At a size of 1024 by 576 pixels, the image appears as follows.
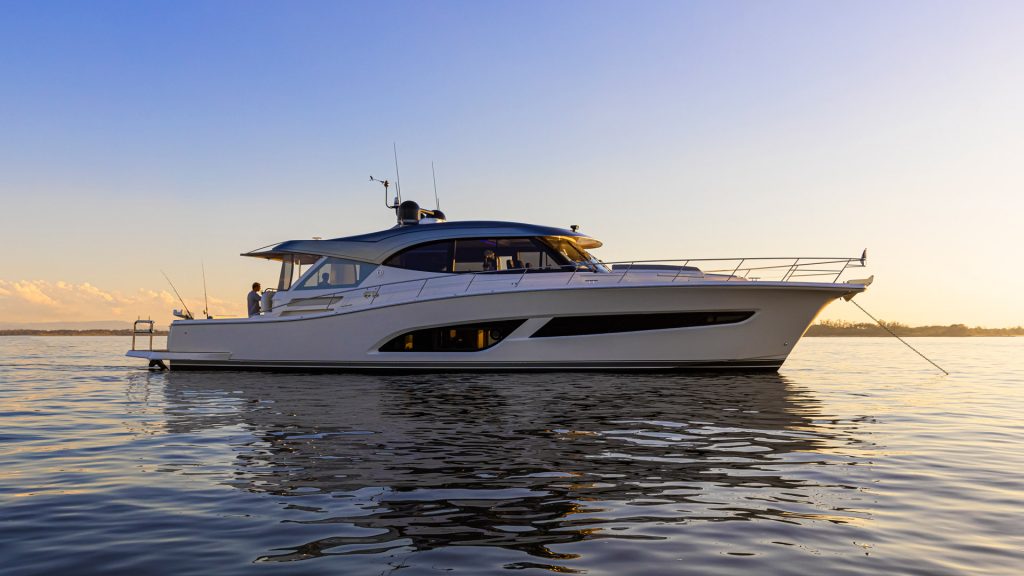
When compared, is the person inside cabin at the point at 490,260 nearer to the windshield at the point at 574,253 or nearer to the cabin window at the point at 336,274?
the windshield at the point at 574,253

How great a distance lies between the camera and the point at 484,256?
56.9 feet

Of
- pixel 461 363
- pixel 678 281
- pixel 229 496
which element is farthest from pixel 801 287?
pixel 229 496

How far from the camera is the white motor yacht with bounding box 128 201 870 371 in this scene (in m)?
15.3

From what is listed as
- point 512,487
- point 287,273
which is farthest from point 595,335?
point 512,487

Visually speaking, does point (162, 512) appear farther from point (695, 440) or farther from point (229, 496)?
point (695, 440)

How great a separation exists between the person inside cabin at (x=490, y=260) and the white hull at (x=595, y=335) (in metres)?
1.49

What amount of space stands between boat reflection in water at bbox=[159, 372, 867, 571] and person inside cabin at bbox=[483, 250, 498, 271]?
529cm

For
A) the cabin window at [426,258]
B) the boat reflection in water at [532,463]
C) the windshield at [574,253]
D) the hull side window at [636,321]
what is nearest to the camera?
the boat reflection in water at [532,463]

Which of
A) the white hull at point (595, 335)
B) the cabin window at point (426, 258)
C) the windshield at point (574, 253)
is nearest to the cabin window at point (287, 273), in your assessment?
the white hull at point (595, 335)

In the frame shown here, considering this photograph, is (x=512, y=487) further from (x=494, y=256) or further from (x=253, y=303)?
(x=253, y=303)

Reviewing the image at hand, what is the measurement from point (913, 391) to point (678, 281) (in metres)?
4.58

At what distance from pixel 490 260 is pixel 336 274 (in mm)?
3890

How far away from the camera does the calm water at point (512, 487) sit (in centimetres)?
371

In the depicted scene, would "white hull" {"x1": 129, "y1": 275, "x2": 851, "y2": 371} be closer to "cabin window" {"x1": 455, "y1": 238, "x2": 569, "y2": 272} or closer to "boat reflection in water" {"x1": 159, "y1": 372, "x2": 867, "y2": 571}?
"cabin window" {"x1": 455, "y1": 238, "x2": 569, "y2": 272}
